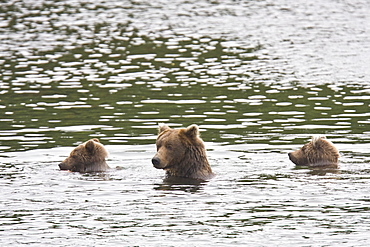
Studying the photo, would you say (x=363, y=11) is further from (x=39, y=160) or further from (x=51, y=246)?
(x=51, y=246)

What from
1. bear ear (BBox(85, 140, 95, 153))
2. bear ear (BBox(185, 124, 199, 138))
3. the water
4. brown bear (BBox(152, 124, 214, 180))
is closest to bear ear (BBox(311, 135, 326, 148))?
the water

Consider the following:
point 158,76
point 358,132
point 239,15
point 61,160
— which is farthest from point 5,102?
point 239,15

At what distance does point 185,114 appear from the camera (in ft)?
75.6

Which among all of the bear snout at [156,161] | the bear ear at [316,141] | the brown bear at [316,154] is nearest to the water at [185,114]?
the brown bear at [316,154]

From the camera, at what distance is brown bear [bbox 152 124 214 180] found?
15086 mm

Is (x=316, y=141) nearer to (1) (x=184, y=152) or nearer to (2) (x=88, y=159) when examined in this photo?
(1) (x=184, y=152)

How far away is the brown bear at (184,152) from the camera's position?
49.5 feet

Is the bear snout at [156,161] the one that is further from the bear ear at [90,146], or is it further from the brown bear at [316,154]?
the brown bear at [316,154]

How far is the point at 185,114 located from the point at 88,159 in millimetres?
6718

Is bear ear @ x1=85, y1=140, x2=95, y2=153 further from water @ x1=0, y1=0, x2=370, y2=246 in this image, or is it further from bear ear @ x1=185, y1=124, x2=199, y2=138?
bear ear @ x1=185, y1=124, x2=199, y2=138

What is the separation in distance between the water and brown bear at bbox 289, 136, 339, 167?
8.1 inches

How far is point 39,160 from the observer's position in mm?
17516

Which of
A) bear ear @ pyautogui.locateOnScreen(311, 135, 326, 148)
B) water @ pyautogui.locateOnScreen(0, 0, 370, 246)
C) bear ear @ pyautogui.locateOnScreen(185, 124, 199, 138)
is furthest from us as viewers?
bear ear @ pyautogui.locateOnScreen(311, 135, 326, 148)

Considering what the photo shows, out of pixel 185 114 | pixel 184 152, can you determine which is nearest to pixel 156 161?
pixel 184 152
